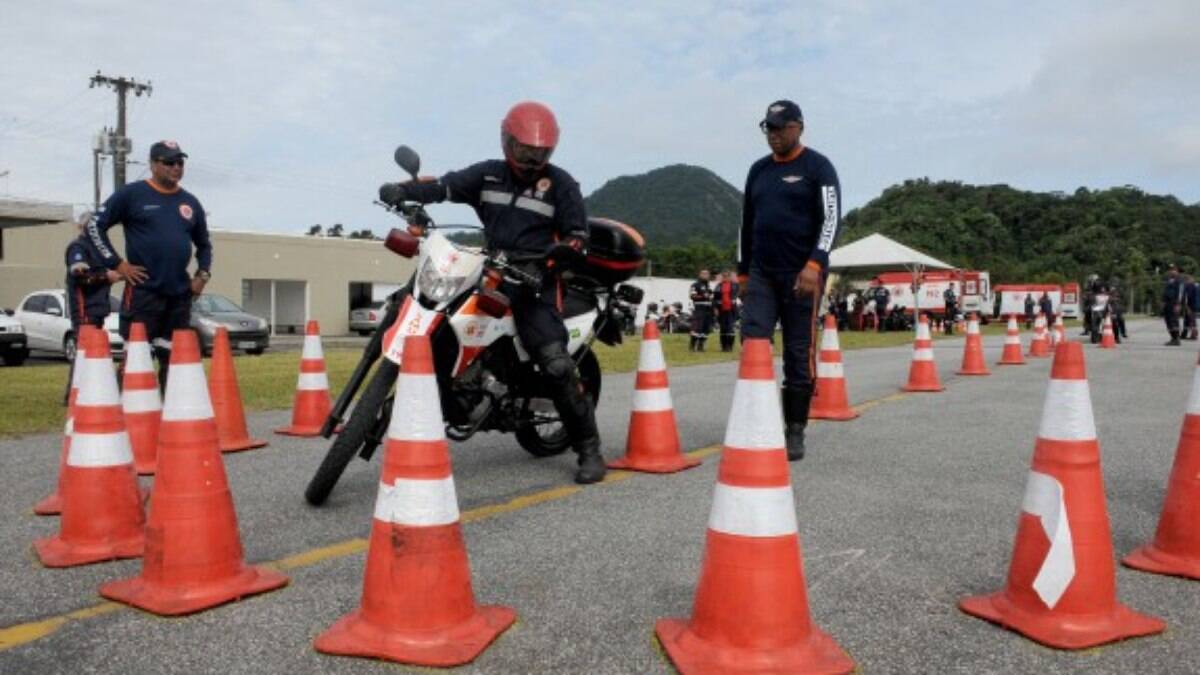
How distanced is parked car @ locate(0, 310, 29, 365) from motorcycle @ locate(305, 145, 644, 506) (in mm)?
17578

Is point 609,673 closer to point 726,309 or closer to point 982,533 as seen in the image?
point 982,533

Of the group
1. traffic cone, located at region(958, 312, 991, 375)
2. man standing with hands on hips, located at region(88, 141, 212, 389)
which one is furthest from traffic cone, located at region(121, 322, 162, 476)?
traffic cone, located at region(958, 312, 991, 375)

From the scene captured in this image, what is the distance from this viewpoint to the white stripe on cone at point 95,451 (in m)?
3.85

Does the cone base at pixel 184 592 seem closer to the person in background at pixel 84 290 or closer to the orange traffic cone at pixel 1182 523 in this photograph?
the orange traffic cone at pixel 1182 523

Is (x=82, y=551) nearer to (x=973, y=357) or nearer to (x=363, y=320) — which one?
(x=973, y=357)

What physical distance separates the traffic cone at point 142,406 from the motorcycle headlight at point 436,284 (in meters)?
1.87

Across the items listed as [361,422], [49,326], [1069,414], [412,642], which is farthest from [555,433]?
[49,326]

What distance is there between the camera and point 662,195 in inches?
6501

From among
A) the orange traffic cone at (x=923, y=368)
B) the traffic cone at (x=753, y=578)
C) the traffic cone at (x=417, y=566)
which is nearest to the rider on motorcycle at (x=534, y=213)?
the traffic cone at (x=417, y=566)

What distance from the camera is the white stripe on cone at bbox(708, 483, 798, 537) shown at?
275 cm

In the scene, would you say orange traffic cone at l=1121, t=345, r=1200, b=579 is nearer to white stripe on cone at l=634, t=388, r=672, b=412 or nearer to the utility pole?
white stripe on cone at l=634, t=388, r=672, b=412

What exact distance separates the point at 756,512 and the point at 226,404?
484cm

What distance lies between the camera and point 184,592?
3.11m

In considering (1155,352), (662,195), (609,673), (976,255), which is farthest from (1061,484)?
(662,195)
